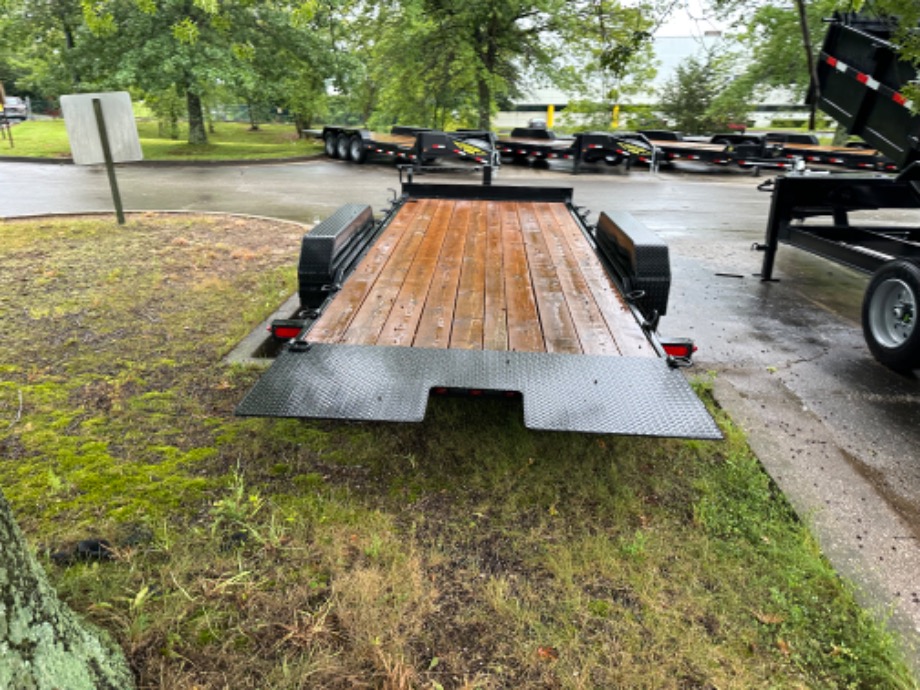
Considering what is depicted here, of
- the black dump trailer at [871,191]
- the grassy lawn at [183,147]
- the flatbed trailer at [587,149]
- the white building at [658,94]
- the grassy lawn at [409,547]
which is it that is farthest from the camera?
the white building at [658,94]

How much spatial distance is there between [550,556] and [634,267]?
202 cm

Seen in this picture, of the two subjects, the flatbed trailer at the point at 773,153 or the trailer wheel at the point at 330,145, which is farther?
the trailer wheel at the point at 330,145

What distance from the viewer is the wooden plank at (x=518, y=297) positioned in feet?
10.5

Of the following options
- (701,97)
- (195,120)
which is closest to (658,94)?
(701,97)

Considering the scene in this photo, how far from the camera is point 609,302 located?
12.5 ft

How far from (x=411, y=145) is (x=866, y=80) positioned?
12.9 m

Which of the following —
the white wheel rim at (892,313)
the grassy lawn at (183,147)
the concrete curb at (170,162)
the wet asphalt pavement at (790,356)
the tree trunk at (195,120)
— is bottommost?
the wet asphalt pavement at (790,356)

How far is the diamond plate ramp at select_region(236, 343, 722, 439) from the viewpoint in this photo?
2.53 meters

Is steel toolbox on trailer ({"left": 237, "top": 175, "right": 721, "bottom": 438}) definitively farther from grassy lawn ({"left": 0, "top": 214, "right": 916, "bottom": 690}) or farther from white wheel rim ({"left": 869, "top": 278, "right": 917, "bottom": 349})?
white wheel rim ({"left": 869, "top": 278, "right": 917, "bottom": 349})

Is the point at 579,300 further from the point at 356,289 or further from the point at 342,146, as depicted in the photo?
the point at 342,146

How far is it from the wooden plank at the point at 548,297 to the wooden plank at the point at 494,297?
0.22 m

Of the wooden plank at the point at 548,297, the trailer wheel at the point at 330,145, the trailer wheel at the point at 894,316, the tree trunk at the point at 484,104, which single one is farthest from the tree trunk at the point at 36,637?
the tree trunk at the point at 484,104

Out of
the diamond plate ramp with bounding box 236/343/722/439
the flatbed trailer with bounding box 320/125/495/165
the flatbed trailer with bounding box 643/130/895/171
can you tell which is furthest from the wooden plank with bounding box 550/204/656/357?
the flatbed trailer with bounding box 643/130/895/171

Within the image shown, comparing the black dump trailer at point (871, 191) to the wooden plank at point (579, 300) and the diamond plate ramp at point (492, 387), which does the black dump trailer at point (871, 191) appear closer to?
the wooden plank at point (579, 300)
